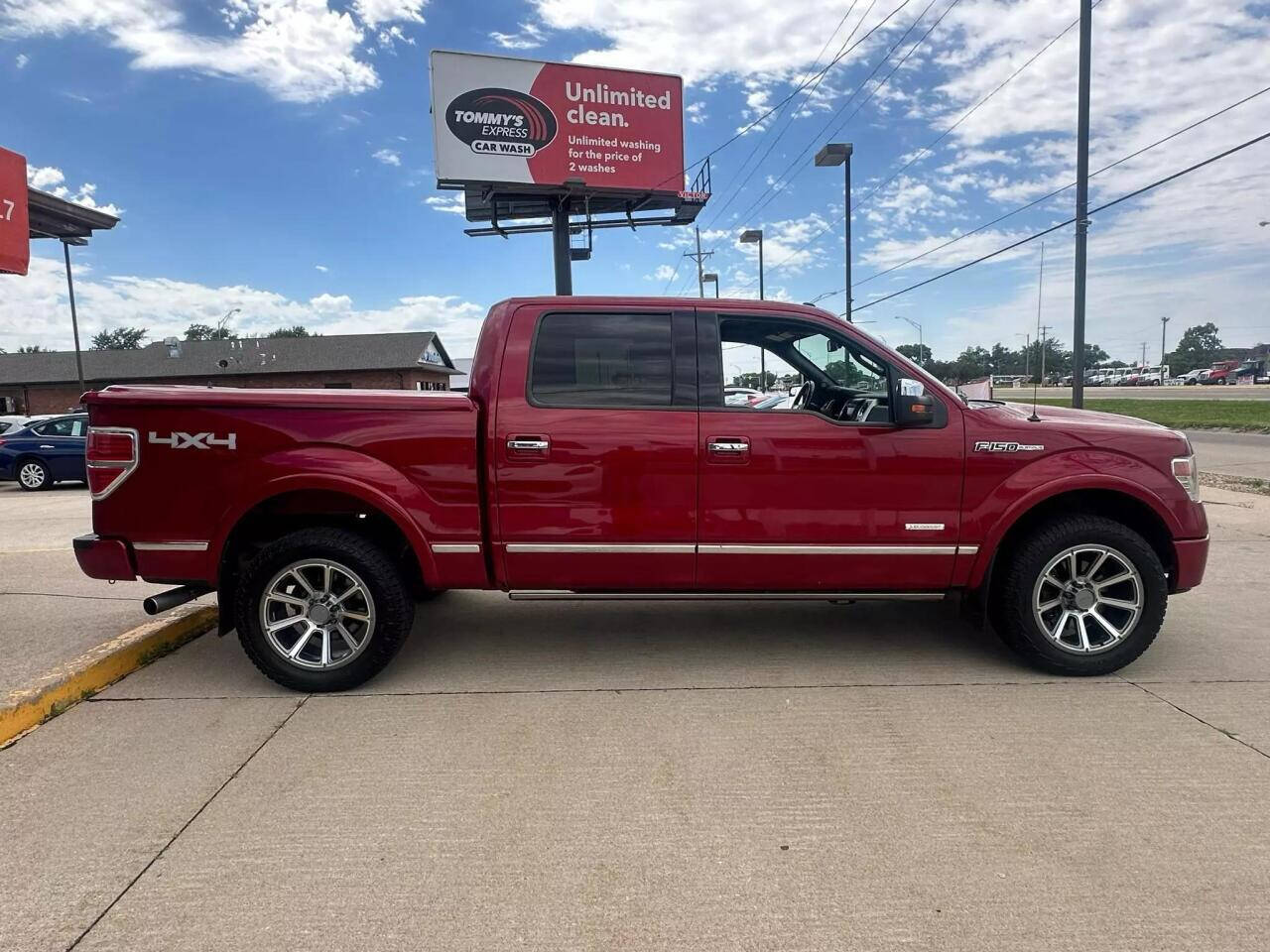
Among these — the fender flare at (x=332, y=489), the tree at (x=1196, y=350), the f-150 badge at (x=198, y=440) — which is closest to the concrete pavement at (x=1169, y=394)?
the fender flare at (x=332, y=489)

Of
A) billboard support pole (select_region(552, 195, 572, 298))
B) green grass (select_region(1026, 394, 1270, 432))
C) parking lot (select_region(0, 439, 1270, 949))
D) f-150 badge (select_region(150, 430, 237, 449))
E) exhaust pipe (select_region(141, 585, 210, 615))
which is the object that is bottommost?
parking lot (select_region(0, 439, 1270, 949))

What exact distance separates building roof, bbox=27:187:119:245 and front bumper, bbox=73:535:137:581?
8.38 meters

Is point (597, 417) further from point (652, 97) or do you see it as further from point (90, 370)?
point (90, 370)

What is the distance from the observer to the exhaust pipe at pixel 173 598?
3.91 meters

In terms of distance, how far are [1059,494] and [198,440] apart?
4419 mm

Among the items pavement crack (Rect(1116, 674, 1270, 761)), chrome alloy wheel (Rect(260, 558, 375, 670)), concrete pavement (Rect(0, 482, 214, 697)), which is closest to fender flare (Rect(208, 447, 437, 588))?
chrome alloy wheel (Rect(260, 558, 375, 670))

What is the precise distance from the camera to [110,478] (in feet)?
12.5

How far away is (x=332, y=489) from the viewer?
12.5ft

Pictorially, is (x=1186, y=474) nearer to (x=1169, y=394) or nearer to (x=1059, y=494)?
(x=1059, y=494)

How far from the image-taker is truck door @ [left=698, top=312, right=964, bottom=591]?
12.8 feet

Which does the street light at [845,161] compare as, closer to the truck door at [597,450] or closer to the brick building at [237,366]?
the truck door at [597,450]

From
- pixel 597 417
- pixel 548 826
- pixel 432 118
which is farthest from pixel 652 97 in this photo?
pixel 548 826

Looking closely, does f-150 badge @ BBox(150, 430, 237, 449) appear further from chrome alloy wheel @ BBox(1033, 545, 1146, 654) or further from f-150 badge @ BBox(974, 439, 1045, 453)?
chrome alloy wheel @ BBox(1033, 545, 1146, 654)

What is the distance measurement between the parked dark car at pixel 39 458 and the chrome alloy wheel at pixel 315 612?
14.0m
